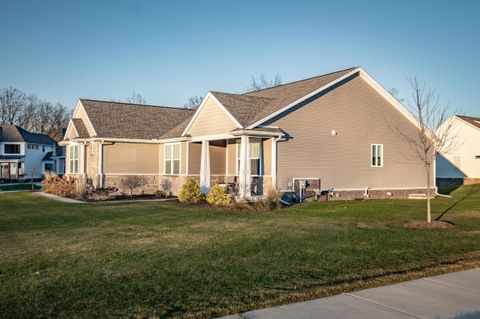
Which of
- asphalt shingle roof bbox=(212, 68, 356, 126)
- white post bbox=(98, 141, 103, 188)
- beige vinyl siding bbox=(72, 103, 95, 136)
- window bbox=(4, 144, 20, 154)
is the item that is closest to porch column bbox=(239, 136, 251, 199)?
asphalt shingle roof bbox=(212, 68, 356, 126)

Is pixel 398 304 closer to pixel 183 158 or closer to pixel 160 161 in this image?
pixel 183 158

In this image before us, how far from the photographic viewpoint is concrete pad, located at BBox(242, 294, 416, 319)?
534 centimetres

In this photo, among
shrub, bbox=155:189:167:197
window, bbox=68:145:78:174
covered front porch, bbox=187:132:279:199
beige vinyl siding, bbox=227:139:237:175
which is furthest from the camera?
window, bbox=68:145:78:174

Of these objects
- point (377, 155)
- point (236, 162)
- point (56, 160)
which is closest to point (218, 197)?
point (236, 162)

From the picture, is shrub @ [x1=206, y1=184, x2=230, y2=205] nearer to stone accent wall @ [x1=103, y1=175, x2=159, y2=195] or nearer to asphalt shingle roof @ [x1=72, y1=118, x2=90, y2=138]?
stone accent wall @ [x1=103, y1=175, x2=159, y2=195]

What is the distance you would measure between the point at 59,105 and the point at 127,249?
79777 millimetres

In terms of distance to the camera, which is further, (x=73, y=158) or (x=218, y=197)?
(x=73, y=158)

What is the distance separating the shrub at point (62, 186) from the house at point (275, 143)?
2.94 feet

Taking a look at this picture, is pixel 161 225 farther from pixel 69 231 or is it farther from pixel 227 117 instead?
pixel 227 117

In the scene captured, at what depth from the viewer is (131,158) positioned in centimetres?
2694

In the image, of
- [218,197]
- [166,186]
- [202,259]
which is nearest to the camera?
[202,259]

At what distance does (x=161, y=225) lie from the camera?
13266mm

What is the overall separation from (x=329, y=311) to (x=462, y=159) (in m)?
37.3

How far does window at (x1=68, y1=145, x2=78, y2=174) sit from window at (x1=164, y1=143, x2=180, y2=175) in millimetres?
7094
